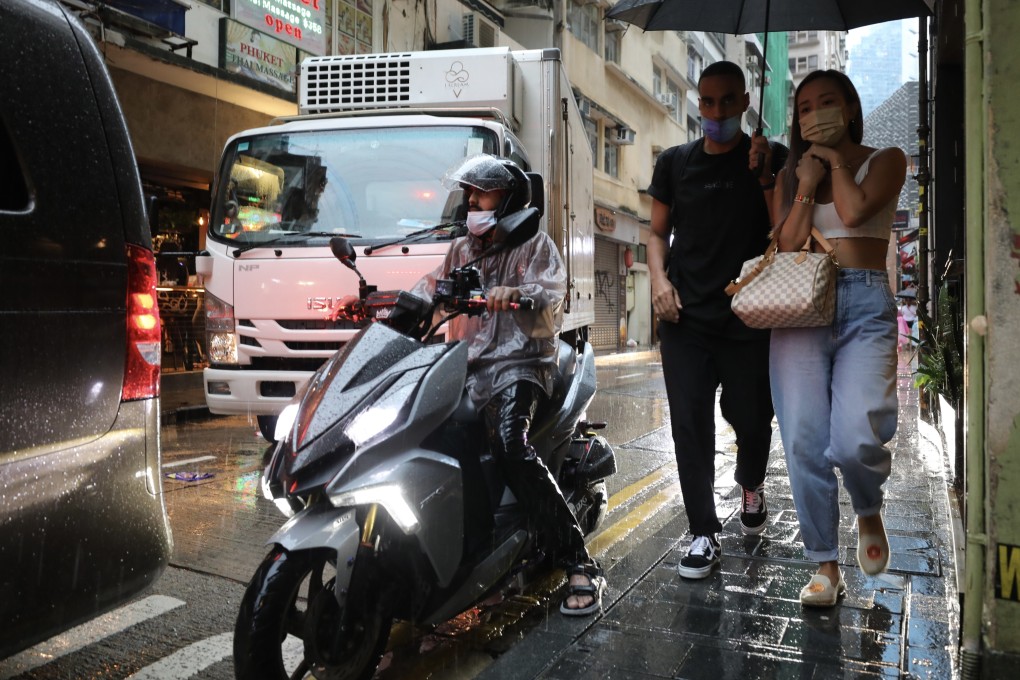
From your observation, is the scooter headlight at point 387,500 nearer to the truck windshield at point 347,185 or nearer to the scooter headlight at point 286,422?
the scooter headlight at point 286,422

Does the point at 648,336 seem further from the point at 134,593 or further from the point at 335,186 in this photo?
the point at 134,593

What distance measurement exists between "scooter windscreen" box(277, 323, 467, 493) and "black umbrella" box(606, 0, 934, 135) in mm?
2100

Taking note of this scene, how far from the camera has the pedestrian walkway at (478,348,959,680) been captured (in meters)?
2.74

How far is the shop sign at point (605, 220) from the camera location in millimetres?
26141

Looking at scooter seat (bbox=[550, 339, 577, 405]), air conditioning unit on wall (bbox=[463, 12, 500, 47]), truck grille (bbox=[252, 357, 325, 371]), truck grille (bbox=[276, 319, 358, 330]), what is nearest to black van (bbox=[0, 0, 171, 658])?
scooter seat (bbox=[550, 339, 577, 405])

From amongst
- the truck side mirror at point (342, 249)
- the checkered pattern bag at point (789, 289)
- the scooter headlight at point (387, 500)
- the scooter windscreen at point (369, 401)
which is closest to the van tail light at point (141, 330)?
the scooter windscreen at point (369, 401)

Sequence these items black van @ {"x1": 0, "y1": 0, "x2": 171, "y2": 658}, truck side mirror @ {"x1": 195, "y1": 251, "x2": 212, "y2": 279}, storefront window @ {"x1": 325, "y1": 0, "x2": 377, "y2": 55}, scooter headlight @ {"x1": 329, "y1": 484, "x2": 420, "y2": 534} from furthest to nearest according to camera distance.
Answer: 1. storefront window @ {"x1": 325, "y1": 0, "x2": 377, "y2": 55}
2. truck side mirror @ {"x1": 195, "y1": 251, "x2": 212, "y2": 279}
3. scooter headlight @ {"x1": 329, "y1": 484, "x2": 420, "y2": 534}
4. black van @ {"x1": 0, "y1": 0, "x2": 171, "y2": 658}

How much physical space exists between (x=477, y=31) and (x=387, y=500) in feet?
59.6

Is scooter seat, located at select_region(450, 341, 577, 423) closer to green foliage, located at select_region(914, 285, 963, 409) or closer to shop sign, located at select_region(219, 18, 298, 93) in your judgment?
green foliage, located at select_region(914, 285, 963, 409)

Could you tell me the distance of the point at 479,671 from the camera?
2893 mm

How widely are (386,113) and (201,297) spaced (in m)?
7.39

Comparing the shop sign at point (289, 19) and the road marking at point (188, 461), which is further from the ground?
the shop sign at point (289, 19)

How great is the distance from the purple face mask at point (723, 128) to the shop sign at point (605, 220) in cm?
2230

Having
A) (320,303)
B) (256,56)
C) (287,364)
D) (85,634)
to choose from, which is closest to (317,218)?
(320,303)
